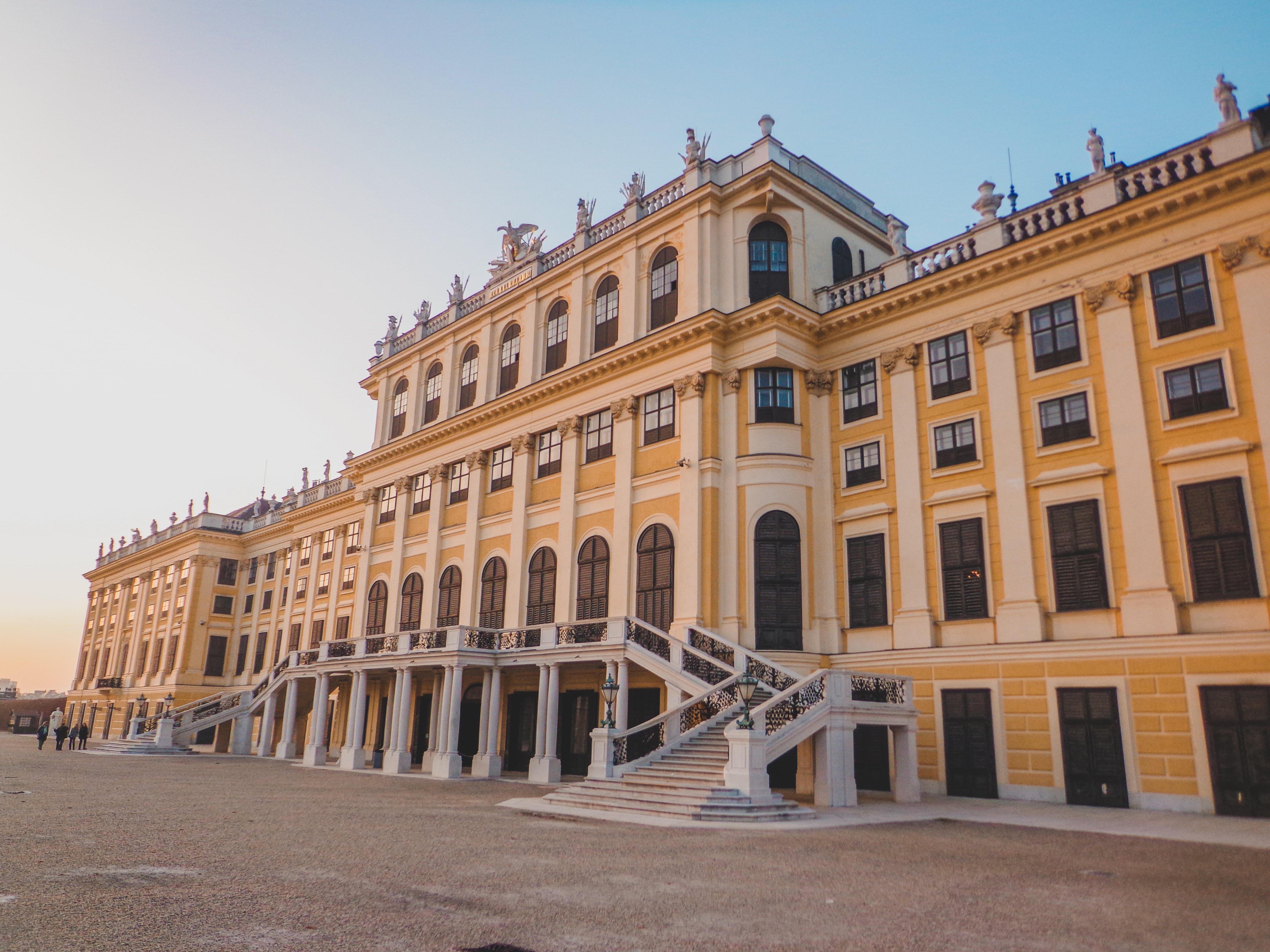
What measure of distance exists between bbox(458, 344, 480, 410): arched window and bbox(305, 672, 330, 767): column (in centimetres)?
1171

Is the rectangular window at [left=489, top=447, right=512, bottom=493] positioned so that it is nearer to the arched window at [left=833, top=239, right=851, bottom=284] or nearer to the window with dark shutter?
the arched window at [left=833, top=239, right=851, bottom=284]

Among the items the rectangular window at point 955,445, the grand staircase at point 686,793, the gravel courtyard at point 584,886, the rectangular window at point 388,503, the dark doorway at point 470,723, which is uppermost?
the rectangular window at point 388,503

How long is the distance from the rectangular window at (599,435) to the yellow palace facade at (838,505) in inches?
5.9

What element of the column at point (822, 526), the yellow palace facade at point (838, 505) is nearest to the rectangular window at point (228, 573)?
the yellow palace facade at point (838, 505)

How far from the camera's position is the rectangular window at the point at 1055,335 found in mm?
21047

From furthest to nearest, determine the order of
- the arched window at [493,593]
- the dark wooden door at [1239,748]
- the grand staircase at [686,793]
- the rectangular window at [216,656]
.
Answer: the rectangular window at [216,656] < the arched window at [493,593] < the dark wooden door at [1239,748] < the grand staircase at [686,793]

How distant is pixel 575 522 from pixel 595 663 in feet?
16.9

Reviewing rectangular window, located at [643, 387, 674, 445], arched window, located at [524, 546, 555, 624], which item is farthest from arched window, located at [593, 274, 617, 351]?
arched window, located at [524, 546, 555, 624]

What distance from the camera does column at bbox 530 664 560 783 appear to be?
79.7 feet

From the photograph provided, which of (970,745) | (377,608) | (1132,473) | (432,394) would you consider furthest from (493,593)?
(1132,473)

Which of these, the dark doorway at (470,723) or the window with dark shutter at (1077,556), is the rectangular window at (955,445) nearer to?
the window with dark shutter at (1077,556)

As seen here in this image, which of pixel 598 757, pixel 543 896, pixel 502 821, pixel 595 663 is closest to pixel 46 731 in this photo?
pixel 595 663

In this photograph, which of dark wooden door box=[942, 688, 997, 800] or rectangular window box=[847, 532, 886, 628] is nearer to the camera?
dark wooden door box=[942, 688, 997, 800]

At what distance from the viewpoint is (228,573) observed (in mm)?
60281
